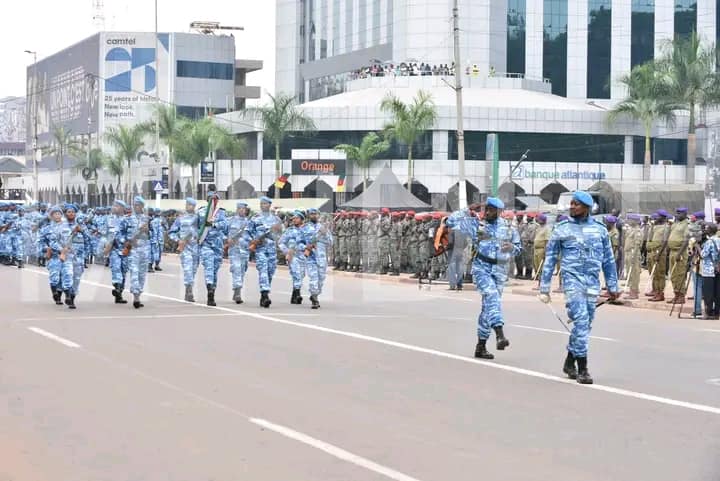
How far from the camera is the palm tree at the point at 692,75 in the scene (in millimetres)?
59844

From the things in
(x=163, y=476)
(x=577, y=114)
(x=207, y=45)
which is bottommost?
(x=163, y=476)

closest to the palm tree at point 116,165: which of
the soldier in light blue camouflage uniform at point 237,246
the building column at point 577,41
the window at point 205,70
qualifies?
the window at point 205,70

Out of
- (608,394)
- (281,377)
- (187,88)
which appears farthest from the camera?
(187,88)

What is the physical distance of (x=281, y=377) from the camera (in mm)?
11758

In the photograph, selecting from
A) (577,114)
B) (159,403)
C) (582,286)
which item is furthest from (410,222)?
(577,114)

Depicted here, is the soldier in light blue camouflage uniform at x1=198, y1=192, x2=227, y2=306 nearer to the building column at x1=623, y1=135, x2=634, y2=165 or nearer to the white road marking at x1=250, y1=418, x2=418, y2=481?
the white road marking at x1=250, y1=418, x2=418, y2=481

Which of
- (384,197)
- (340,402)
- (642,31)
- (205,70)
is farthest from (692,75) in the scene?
(205,70)

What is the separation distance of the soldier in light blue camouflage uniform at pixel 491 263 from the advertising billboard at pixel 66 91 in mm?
95762

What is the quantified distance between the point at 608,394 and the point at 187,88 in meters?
107

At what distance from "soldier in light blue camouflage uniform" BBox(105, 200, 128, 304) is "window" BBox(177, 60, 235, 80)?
315 feet

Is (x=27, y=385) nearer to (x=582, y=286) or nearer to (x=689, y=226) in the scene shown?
(x=582, y=286)

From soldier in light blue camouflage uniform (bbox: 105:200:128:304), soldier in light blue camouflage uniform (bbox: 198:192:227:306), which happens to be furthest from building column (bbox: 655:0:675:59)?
soldier in light blue camouflage uniform (bbox: 105:200:128:304)

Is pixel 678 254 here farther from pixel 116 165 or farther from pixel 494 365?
pixel 116 165

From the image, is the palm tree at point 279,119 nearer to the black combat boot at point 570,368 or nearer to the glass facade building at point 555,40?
the glass facade building at point 555,40
